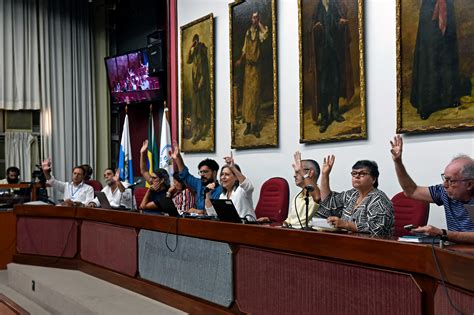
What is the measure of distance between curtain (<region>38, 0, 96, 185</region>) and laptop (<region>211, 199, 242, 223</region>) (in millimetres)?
7045

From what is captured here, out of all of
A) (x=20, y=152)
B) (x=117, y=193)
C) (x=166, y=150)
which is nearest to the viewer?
(x=117, y=193)

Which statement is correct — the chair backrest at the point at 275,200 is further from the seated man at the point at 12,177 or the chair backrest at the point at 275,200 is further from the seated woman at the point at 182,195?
the seated man at the point at 12,177

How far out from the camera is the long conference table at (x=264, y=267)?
224 centimetres

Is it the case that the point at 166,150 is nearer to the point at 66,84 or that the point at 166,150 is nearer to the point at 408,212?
the point at 66,84

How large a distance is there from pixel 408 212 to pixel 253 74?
290 cm

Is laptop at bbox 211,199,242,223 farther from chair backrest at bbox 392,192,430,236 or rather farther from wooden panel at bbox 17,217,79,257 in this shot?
wooden panel at bbox 17,217,79,257

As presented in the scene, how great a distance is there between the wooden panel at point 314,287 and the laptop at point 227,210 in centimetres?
26

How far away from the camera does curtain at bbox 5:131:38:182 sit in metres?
9.73

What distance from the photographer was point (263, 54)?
6297 millimetres

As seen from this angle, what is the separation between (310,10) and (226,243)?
2.98m

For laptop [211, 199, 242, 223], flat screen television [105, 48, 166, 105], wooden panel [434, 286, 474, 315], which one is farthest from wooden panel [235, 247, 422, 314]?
flat screen television [105, 48, 166, 105]

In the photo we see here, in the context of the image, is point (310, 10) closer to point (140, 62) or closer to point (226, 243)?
point (226, 243)

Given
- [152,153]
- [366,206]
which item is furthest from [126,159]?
[366,206]

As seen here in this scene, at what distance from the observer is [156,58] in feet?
28.2
